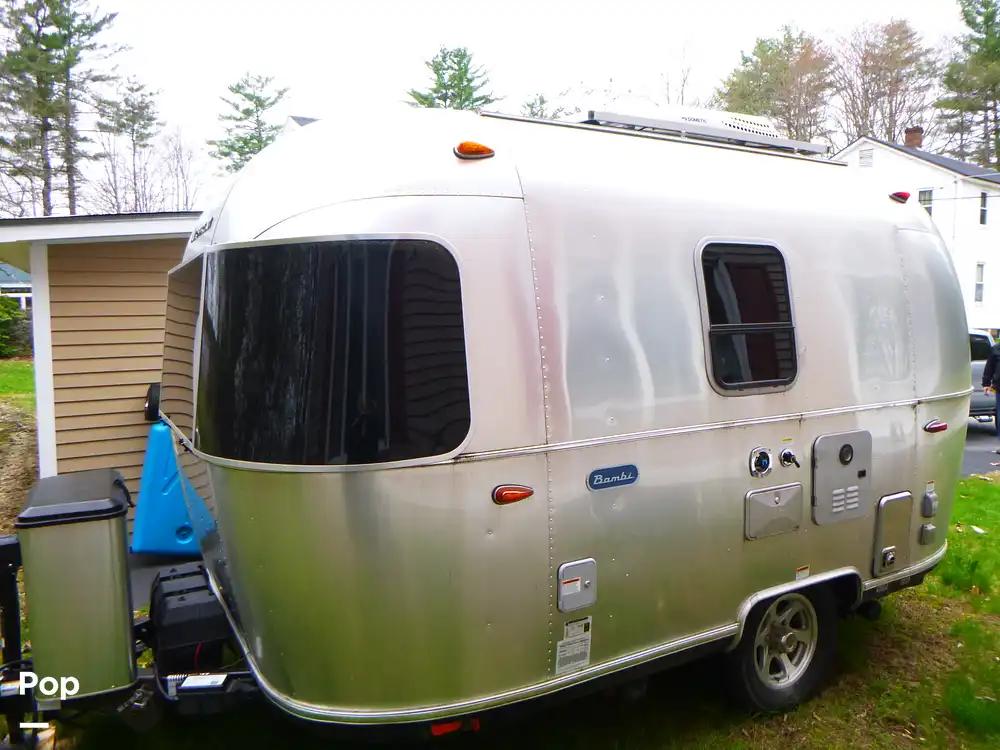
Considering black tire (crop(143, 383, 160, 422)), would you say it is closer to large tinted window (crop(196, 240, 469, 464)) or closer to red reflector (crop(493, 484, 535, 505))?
large tinted window (crop(196, 240, 469, 464))

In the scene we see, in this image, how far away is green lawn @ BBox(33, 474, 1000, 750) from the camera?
148 inches

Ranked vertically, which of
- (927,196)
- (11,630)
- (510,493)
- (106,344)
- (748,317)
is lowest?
(11,630)

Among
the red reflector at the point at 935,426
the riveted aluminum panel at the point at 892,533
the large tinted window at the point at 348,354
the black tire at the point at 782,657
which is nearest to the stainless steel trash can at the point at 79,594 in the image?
the large tinted window at the point at 348,354

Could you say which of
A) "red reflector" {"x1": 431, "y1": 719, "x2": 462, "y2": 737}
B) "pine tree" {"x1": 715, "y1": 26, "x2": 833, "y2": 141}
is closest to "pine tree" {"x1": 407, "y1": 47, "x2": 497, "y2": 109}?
"pine tree" {"x1": 715, "y1": 26, "x2": 833, "y2": 141}

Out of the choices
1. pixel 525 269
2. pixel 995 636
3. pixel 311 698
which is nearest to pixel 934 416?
pixel 995 636

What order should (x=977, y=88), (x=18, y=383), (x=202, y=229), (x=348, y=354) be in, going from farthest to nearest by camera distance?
(x=977, y=88), (x=18, y=383), (x=202, y=229), (x=348, y=354)

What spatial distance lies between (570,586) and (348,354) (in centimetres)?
126

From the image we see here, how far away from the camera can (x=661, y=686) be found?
4.29 metres

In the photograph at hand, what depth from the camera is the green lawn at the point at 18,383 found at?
14320 millimetres

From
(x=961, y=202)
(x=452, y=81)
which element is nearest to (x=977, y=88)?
(x=961, y=202)

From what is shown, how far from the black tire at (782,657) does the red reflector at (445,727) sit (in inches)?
63.3

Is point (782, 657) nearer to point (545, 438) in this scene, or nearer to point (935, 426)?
point (935, 426)

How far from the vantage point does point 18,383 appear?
18.9 m

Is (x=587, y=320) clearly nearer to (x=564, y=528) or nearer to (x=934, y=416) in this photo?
(x=564, y=528)
